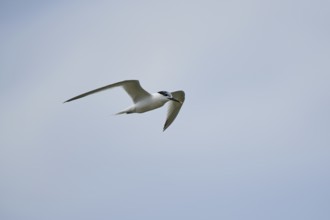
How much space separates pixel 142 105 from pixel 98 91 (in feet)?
7.83

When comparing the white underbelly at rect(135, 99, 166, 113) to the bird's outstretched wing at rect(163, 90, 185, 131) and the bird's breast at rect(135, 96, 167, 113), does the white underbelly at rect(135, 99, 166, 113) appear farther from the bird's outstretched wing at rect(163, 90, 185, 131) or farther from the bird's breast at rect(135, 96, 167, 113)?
the bird's outstretched wing at rect(163, 90, 185, 131)

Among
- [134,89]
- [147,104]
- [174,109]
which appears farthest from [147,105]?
[174,109]

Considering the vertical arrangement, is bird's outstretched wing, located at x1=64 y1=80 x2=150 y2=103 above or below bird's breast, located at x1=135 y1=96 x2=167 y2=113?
above

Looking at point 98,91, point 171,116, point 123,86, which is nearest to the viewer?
point 98,91

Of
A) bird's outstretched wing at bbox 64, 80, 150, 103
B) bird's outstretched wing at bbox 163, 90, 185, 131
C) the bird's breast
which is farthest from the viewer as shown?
bird's outstretched wing at bbox 163, 90, 185, 131

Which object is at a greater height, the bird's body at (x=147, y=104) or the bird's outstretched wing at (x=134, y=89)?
the bird's outstretched wing at (x=134, y=89)

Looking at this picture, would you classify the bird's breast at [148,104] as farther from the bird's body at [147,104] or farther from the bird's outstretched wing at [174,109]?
the bird's outstretched wing at [174,109]

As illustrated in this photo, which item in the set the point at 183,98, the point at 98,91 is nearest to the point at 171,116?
the point at 183,98

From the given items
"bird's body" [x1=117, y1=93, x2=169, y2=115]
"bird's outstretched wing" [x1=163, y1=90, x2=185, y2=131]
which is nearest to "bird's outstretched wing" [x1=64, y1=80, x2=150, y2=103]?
"bird's body" [x1=117, y1=93, x2=169, y2=115]

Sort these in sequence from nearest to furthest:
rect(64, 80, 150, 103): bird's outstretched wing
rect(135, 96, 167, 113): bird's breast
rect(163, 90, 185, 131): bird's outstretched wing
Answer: rect(64, 80, 150, 103): bird's outstretched wing → rect(135, 96, 167, 113): bird's breast → rect(163, 90, 185, 131): bird's outstretched wing

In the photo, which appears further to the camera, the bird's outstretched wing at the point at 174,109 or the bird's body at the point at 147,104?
the bird's outstretched wing at the point at 174,109

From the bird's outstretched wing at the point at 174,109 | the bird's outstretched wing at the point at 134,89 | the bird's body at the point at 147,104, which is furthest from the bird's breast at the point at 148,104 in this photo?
the bird's outstretched wing at the point at 174,109

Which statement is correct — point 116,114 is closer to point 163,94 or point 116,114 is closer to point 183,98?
point 163,94

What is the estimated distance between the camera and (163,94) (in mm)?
18328
